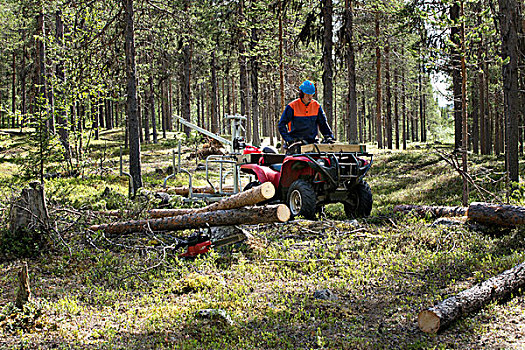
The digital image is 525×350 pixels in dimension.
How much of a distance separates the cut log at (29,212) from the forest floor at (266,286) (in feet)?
0.70

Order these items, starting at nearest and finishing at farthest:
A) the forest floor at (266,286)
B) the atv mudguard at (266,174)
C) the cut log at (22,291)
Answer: the forest floor at (266,286) → the cut log at (22,291) → the atv mudguard at (266,174)

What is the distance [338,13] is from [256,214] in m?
14.3

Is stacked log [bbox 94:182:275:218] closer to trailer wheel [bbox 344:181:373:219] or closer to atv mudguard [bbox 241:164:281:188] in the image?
atv mudguard [bbox 241:164:281:188]

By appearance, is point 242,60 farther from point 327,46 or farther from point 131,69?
point 131,69

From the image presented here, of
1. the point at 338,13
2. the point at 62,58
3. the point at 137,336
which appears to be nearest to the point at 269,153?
the point at 137,336

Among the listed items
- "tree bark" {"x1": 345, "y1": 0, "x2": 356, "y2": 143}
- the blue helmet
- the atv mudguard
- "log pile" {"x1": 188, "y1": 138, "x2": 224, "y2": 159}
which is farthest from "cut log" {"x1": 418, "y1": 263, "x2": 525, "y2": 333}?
"log pile" {"x1": 188, "y1": 138, "x2": 224, "y2": 159}

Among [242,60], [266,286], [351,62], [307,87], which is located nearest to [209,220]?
[266,286]

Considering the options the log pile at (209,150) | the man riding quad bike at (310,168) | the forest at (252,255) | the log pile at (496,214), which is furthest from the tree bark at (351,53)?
the log pile at (496,214)

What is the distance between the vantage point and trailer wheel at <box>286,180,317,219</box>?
804 centimetres

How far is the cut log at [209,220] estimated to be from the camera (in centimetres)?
682

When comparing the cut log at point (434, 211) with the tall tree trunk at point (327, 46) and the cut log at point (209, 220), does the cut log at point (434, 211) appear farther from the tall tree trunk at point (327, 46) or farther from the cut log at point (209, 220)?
the tall tree trunk at point (327, 46)

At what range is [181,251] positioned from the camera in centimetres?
720

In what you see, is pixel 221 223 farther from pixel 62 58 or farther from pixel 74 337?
pixel 62 58

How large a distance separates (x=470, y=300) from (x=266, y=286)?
243cm
